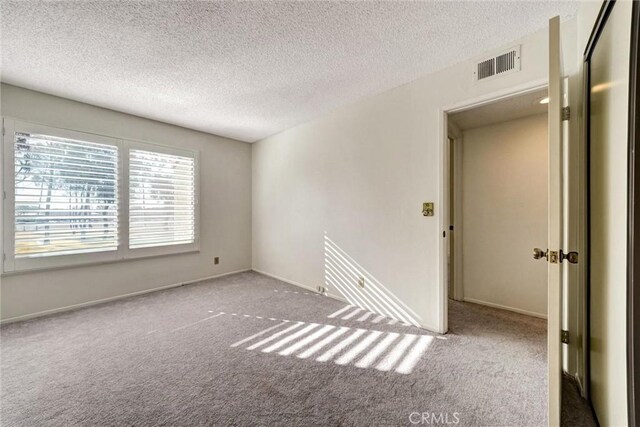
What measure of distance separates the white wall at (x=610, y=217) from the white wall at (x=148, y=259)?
179 inches

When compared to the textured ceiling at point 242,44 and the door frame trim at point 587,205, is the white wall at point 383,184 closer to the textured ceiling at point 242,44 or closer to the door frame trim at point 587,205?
the textured ceiling at point 242,44

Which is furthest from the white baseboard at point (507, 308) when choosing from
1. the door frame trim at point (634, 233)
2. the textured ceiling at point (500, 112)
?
the door frame trim at point (634, 233)

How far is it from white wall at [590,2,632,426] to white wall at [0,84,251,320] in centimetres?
454

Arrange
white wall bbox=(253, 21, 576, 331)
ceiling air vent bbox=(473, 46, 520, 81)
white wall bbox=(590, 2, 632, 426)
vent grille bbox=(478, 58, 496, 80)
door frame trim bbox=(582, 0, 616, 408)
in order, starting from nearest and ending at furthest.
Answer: white wall bbox=(590, 2, 632, 426) < door frame trim bbox=(582, 0, 616, 408) < ceiling air vent bbox=(473, 46, 520, 81) < vent grille bbox=(478, 58, 496, 80) < white wall bbox=(253, 21, 576, 331)

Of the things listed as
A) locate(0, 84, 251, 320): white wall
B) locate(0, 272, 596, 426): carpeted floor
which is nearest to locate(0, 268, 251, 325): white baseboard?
locate(0, 84, 251, 320): white wall

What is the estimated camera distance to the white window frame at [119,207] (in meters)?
2.61

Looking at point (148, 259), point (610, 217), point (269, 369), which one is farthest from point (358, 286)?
point (148, 259)

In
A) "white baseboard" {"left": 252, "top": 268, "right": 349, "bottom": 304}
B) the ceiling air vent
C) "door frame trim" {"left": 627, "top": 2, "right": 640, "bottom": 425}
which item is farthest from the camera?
"white baseboard" {"left": 252, "top": 268, "right": 349, "bottom": 304}

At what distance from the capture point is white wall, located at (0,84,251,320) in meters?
2.76

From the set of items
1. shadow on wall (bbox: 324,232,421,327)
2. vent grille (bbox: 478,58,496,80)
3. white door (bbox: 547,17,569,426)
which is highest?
vent grille (bbox: 478,58,496,80)

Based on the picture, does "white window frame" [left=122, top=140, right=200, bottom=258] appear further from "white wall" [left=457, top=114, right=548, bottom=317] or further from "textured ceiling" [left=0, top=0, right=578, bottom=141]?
"white wall" [left=457, top=114, right=548, bottom=317]

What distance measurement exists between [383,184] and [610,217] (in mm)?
1808

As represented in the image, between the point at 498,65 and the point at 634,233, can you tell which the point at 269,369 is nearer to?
the point at 634,233

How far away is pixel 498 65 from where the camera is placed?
80.7 inches
